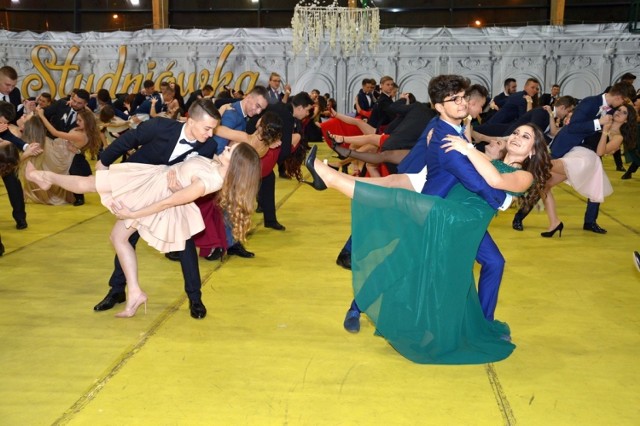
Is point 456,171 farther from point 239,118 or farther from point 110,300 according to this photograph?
point 239,118

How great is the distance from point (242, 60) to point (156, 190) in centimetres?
1440

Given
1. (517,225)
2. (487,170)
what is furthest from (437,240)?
(517,225)

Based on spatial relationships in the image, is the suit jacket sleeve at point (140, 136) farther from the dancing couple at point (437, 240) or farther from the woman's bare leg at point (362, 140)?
the woman's bare leg at point (362, 140)

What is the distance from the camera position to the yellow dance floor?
317cm

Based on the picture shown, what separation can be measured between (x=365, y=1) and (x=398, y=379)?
12.4 metres

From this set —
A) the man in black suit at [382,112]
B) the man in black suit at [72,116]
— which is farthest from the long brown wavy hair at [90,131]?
the man in black suit at [382,112]

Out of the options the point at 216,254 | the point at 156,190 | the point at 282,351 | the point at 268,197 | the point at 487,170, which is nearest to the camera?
the point at 487,170

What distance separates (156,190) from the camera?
406cm

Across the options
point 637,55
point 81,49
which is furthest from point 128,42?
point 637,55

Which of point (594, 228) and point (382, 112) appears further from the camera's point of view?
point (382, 112)

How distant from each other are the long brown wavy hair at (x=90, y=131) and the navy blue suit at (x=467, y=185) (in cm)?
562

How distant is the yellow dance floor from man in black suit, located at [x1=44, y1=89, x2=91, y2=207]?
7.61 feet

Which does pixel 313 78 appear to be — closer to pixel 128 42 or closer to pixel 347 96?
pixel 347 96

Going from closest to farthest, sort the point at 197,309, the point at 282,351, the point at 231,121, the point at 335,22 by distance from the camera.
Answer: the point at 282,351
the point at 197,309
the point at 231,121
the point at 335,22
